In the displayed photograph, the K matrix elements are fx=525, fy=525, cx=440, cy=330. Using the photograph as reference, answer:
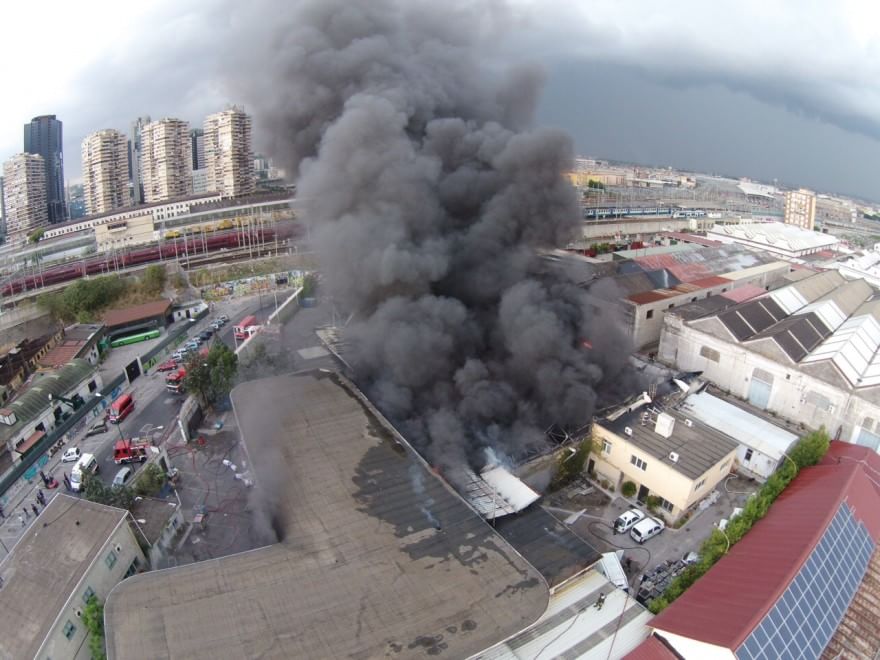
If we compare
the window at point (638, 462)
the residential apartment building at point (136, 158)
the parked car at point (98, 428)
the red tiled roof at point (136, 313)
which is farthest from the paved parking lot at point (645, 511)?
the residential apartment building at point (136, 158)

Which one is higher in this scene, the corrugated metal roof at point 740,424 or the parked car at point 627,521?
the corrugated metal roof at point 740,424

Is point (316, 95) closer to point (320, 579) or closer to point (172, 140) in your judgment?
point (320, 579)

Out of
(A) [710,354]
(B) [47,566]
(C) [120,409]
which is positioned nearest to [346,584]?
(B) [47,566]

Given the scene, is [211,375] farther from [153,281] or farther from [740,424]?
[740,424]

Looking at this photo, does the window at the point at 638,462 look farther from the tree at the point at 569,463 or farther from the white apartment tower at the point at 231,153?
the white apartment tower at the point at 231,153

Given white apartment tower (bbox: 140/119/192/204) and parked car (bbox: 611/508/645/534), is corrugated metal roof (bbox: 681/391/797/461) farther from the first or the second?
white apartment tower (bbox: 140/119/192/204)
